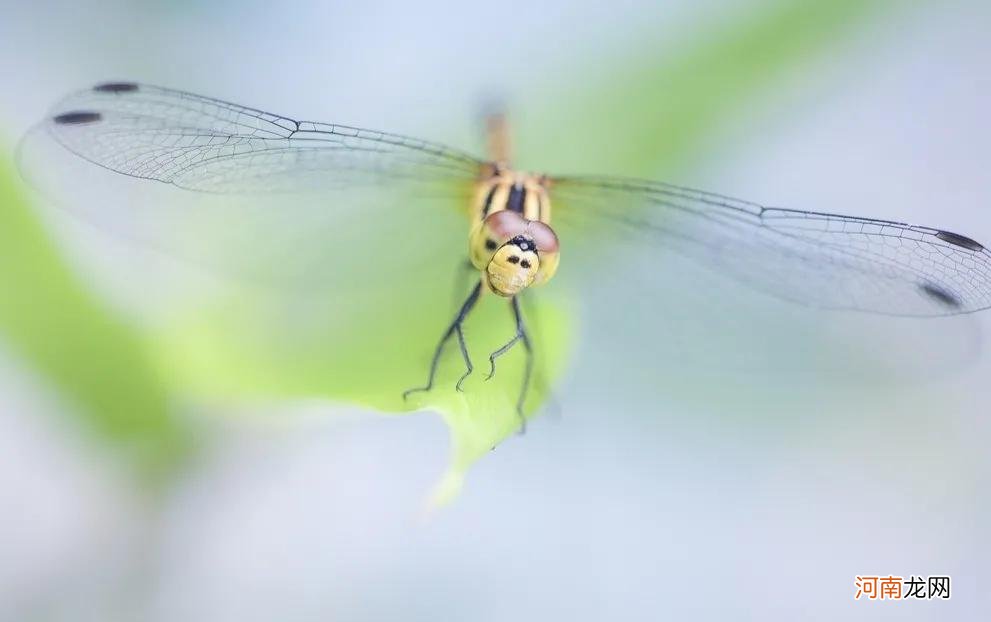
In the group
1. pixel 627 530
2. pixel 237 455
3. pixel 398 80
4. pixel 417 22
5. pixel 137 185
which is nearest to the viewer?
pixel 237 455

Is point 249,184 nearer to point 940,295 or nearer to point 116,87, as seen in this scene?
point 116,87

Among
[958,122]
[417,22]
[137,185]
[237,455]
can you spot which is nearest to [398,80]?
[417,22]

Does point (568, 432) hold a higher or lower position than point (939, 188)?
lower

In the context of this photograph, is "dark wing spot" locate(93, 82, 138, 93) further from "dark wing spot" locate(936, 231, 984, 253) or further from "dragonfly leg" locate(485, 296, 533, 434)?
"dark wing spot" locate(936, 231, 984, 253)

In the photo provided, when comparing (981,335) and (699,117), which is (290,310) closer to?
(699,117)

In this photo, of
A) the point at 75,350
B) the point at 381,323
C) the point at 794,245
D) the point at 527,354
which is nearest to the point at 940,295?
the point at 794,245

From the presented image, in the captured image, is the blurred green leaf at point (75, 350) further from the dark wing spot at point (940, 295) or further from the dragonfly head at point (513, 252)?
the dark wing spot at point (940, 295)

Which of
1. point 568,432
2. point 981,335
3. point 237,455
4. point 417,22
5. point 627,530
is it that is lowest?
point 237,455

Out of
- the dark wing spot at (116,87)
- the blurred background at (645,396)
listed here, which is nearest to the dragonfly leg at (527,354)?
the blurred background at (645,396)
